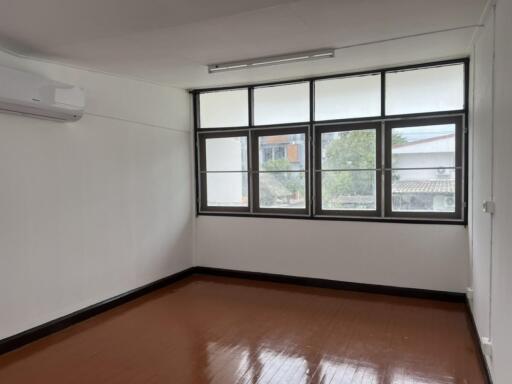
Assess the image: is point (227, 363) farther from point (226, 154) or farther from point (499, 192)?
point (226, 154)

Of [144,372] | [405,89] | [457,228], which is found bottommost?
[144,372]

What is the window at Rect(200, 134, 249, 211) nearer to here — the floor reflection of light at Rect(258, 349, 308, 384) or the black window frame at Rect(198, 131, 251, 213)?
the black window frame at Rect(198, 131, 251, 213)

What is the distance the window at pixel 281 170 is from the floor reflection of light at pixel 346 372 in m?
2.52

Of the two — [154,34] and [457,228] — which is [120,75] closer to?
[154,34]

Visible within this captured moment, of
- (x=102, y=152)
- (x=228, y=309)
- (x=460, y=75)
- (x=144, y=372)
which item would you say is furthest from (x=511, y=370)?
(x=102, y=152)

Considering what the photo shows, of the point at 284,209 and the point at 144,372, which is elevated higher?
the point at 284,209

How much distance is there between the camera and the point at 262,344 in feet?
12.0

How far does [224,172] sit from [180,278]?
5.67 feet

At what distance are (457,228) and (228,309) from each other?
2.85 m

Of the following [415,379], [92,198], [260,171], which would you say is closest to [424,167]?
[260,171]

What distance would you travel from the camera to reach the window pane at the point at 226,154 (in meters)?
5.87

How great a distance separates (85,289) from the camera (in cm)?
439

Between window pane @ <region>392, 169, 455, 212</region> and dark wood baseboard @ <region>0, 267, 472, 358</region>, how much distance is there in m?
1.02

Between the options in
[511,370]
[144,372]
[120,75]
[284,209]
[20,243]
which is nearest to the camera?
[511,370]
